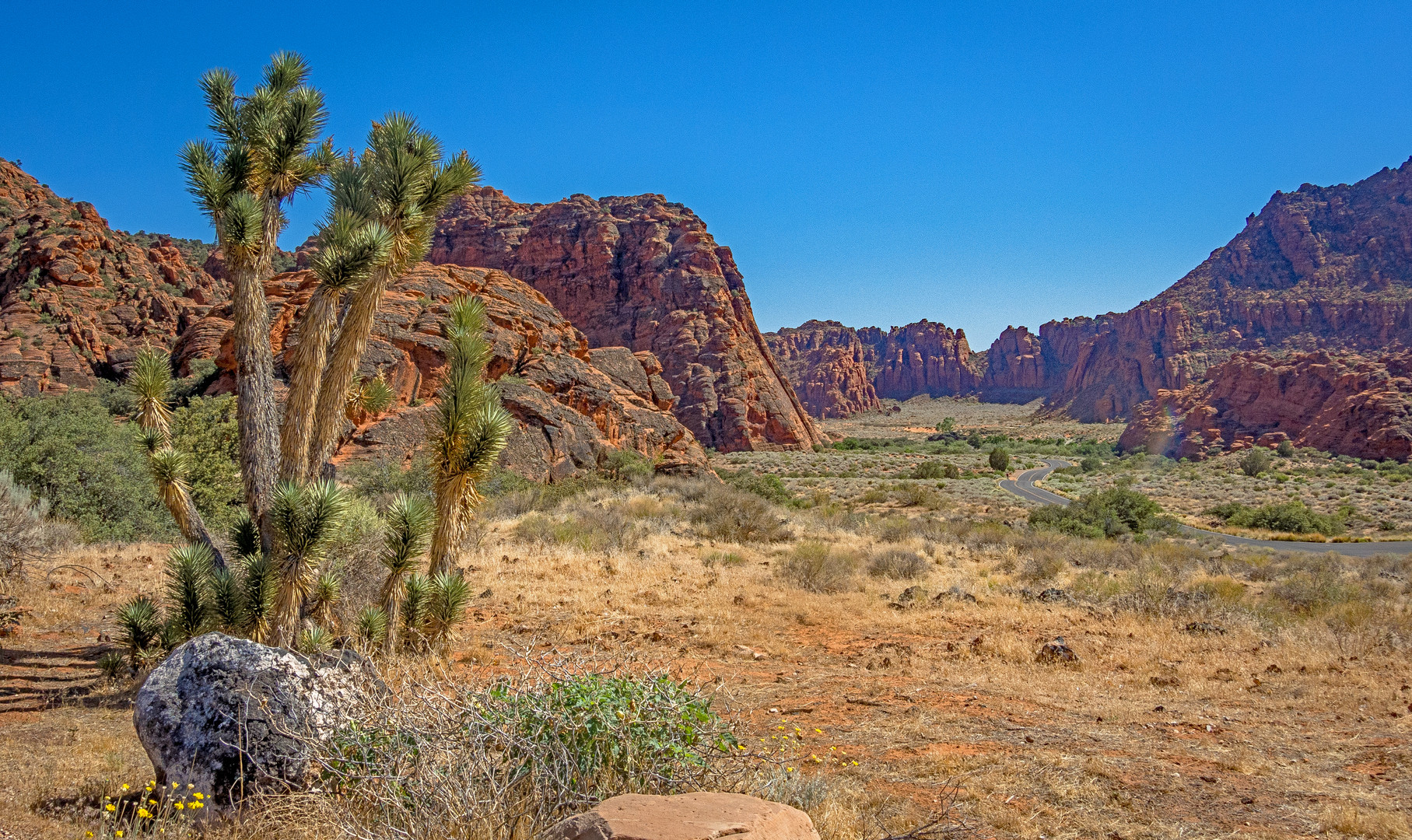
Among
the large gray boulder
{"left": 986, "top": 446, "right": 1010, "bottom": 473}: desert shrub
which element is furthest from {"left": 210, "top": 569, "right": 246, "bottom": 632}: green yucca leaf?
{"left": 986, "top": 446, "right": 1010, "bottom": 473}: desert shrub

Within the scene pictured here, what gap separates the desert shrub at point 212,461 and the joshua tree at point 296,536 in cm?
984

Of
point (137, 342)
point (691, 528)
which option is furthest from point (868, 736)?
point (137, 342)

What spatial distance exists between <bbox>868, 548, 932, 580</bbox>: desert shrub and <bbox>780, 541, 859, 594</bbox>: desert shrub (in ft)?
1.31

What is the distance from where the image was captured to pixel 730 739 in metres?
4.22

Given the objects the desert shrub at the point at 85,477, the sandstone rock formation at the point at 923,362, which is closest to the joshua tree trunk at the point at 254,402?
the desert shrub at the point at 85,477

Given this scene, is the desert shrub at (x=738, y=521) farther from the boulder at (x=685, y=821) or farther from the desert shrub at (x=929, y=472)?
the desert shrub at (x=929, y=472)

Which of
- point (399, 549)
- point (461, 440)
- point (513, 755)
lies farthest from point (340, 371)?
point (513, 755)

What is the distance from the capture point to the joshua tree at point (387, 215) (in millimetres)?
7527

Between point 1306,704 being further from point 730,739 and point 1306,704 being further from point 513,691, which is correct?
point 513,691

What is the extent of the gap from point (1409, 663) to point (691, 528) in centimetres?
1485

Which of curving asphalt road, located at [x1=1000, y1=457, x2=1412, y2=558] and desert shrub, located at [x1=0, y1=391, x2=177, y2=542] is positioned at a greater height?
desert shrub, located at [x1=0, y1=391, x2=177, y2=542]

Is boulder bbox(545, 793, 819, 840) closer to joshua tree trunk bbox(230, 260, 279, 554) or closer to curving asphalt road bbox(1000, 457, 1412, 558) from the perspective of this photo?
joshua tree trunk bbox(230, 260, 279, 554)

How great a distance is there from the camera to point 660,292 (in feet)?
248

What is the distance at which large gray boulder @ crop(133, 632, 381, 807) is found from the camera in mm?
4281
